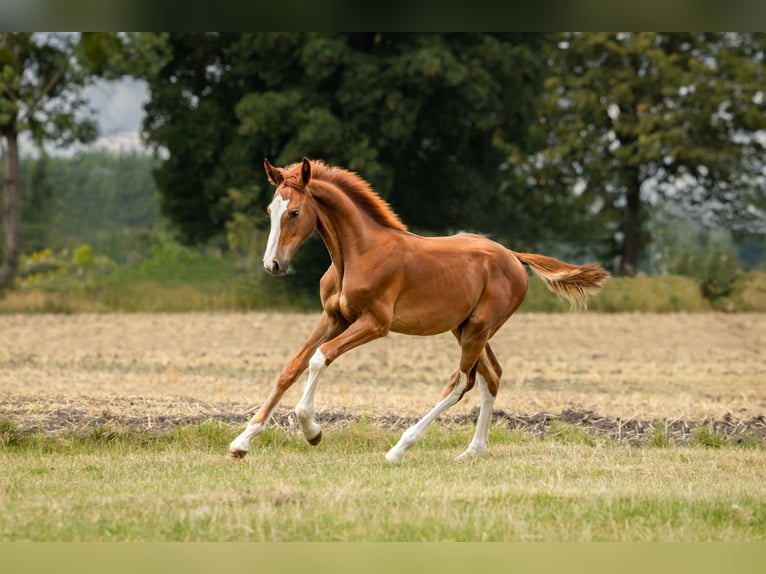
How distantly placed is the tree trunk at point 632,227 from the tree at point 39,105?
56.3ft

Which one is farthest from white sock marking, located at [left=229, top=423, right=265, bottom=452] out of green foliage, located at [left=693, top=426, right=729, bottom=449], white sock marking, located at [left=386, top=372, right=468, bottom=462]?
green foliage, located at [left=693, top=426, right=729, bottom=449]

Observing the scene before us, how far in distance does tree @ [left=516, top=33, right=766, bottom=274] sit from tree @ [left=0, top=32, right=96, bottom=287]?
45.8 ft

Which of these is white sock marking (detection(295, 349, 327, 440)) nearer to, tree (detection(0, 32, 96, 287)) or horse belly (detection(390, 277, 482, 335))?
horse belly (detection(390, 277, 482, 335))

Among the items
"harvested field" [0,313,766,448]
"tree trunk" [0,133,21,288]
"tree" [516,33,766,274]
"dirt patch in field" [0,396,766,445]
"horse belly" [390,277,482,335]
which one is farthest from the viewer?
"tree" [516,33,766,274]

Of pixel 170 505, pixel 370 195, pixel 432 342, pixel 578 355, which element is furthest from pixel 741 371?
pixel 170 505

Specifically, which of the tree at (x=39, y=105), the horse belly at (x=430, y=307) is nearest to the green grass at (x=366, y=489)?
the horse belly at (x=430, y=307)

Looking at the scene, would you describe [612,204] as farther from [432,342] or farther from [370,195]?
[370,195]

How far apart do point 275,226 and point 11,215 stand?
27123 mm

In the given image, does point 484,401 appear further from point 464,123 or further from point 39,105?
point 39,105

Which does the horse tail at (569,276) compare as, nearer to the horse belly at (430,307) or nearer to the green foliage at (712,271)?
the horse belly at (430,307)

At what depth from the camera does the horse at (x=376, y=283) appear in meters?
8.75

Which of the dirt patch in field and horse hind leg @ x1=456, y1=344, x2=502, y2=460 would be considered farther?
the dirt patch in field

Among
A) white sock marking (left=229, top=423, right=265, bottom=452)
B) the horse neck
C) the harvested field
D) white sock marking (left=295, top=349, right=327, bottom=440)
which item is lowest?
the harvested field

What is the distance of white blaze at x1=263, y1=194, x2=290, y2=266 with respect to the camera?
27.3 ft
